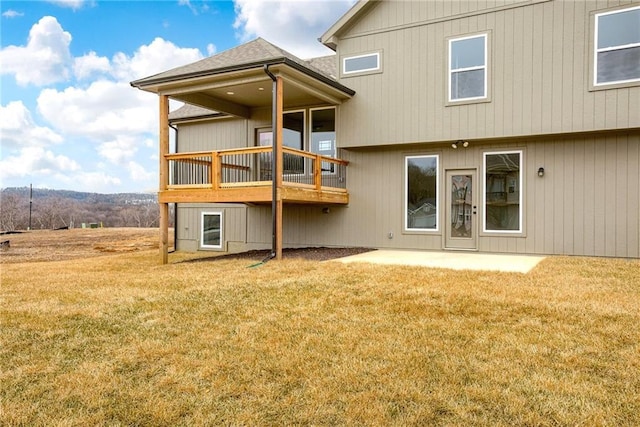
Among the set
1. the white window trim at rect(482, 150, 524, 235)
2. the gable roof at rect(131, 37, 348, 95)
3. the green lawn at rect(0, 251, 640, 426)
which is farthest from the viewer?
the white window trim at rect(482, 150, 524, 235)

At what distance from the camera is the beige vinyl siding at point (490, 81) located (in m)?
8.75

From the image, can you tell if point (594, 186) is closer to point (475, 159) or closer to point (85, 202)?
point (475, 159)

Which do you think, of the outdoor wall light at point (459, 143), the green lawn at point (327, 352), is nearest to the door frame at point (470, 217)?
the outdoor wall light at point (459, 143)

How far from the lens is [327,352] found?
372cm

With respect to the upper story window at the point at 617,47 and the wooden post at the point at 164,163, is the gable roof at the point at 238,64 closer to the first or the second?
the wooden post at the point at 164,163

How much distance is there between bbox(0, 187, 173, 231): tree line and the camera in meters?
32.1

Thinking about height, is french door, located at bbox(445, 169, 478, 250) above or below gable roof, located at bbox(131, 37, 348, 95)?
below

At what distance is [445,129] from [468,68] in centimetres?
137

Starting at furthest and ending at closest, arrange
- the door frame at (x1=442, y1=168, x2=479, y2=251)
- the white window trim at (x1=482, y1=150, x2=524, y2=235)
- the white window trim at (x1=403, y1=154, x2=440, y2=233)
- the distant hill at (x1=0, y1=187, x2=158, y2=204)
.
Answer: the distant hill at (x1=0, y1=187, x2=158, y2=204)
the white window trim at (x1=403, y1=154, x2=440, y2=233)
the door frame at (x1=442, y1=168, x2=479, y2=251)
the white window trim at (x1=482, y1=150, x2=524, y2=235)

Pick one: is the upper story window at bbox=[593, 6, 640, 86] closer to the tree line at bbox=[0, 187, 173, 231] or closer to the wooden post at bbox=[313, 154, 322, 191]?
the wooden post at bbox=[313, 154, 322, 191]

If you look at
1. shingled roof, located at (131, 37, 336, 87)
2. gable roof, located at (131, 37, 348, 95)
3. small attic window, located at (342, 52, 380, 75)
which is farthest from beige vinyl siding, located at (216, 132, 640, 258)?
shingled roof, located at (131, 37, 336, 87)

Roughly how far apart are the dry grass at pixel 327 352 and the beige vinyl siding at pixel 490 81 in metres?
3.84

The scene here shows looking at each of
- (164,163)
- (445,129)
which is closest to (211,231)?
(164,163)

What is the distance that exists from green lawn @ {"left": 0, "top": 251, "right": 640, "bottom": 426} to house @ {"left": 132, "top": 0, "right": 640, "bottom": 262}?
310cm
